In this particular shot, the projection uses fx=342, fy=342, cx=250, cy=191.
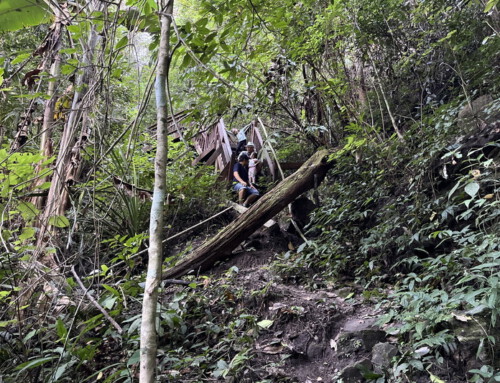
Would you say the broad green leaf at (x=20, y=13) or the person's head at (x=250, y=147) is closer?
the broad green leaf at (x=20, y=13)

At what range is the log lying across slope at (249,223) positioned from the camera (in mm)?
4715

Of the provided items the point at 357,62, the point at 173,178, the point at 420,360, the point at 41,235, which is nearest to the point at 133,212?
the point at 173,178

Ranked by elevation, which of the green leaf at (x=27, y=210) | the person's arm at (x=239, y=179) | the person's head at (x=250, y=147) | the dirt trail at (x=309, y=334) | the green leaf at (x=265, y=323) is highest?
the green leaf at (x=27, y=210)

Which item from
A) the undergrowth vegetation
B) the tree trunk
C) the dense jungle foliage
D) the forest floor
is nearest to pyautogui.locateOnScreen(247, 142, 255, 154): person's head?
the dense jungle foliage

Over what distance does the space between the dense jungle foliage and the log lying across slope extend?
0.18 meters

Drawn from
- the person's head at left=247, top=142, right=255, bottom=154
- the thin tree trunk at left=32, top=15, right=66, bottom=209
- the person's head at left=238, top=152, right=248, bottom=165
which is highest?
the thin tree trunk at left=32, top=15, right=66, bottom=209

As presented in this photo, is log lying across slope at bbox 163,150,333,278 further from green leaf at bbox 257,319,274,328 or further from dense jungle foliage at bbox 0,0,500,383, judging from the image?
green leaf at bbox 257,319,274,328

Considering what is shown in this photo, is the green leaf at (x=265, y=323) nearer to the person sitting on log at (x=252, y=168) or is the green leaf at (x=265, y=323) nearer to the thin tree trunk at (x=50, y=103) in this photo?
the thin tree trunk at (x=50, y=103)

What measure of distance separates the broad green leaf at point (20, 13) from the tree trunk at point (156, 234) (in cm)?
126

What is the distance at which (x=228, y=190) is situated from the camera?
23.2 ft

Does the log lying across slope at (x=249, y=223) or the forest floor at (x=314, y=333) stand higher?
the log lying across slope at (x=249, y=223)

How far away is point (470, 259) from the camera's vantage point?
2.84m

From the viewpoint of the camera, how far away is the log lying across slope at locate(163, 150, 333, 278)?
4715 millimetres

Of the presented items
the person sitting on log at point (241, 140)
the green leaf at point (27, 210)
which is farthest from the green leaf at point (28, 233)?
the person sitting on log at point (241, 140)
